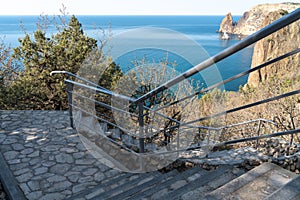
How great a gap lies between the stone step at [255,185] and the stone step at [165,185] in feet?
1.99

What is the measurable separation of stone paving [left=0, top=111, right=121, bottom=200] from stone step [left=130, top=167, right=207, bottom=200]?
59 cm

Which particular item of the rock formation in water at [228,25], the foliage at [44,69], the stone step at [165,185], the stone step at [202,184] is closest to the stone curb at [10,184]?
the stone step at [165,185]

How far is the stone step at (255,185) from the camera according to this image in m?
1.51

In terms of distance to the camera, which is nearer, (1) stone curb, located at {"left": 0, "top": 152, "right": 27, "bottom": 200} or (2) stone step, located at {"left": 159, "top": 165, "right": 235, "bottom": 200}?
(2) stone step, located at {"left": 159, "top": 165, "right": 235, "bottom": 200}

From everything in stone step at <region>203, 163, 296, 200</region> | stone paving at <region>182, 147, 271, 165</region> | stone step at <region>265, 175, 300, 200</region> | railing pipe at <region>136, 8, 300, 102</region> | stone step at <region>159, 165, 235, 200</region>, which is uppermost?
railing pipe at <region>136, 8, 300, 102</region>

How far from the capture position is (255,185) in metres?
1.61

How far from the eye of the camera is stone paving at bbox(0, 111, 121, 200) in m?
2.29

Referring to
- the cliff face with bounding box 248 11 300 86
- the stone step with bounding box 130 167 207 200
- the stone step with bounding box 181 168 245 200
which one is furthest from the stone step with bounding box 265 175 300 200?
the cliff face with bounding box 248 11 300 86

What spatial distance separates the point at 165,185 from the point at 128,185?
36cm

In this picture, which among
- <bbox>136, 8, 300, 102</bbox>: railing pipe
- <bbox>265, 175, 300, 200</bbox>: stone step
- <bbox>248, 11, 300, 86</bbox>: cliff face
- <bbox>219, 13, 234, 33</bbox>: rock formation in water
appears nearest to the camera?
<bbox>136, 8, 300, 102</bbox>: railing pipe

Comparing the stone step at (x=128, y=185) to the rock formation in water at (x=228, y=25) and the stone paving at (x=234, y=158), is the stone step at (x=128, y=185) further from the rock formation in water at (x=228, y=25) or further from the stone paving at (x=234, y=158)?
the rock formation in water at (x=228, y=25)

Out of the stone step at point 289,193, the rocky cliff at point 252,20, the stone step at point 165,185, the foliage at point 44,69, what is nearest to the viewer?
the stone step at point 289,193

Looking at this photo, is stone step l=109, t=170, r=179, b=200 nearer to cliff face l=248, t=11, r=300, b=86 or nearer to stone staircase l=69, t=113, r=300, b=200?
stone staircase l=69, t=113, r=300, b=200

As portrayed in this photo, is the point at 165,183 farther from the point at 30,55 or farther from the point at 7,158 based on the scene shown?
the point at 30,55
